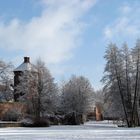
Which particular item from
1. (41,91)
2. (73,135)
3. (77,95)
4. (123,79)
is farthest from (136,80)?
(77,95)

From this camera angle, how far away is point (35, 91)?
82.1 m

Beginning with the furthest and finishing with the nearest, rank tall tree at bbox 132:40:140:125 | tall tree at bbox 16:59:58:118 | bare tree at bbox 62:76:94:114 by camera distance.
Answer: bare tree at bbox 62:76:94:114 < tall tree at bbox 16:59:58:118 < tall tree at bbox 132:40:140:125

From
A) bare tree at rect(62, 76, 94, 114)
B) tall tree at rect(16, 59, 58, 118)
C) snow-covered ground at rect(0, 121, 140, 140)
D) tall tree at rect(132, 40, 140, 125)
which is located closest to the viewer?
snow-covered ground at rect(0, 121, 140, 140)

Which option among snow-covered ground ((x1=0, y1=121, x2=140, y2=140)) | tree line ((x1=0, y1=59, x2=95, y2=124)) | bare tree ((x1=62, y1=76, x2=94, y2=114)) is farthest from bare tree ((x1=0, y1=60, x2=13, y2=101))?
snow-covered ground ((x1=0, y1=121, x2=140, y2=140))

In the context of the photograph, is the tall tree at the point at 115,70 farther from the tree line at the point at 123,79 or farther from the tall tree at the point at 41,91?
the tall tree at the point at 41,91

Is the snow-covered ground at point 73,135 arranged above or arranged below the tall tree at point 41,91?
Result: below

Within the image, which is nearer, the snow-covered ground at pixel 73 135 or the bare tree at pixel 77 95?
the snow-covered ground at pixel 73 135

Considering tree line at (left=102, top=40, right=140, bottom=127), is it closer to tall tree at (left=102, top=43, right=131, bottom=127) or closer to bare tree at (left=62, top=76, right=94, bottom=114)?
tall tree at (left=102, top=43, right=131, bottom=127)

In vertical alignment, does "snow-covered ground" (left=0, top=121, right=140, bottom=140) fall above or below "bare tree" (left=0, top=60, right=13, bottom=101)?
below


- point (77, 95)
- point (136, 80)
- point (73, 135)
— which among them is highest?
point (77, 95)

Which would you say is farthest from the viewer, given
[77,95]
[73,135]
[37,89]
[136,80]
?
[77,95]

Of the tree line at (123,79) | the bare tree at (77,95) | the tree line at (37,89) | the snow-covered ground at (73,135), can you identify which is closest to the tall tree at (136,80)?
the tree line at (123,79)

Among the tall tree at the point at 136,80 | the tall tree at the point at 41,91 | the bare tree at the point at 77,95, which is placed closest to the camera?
the tall tree at the point at 136,80

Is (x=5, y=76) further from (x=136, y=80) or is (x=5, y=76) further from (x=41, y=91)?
(x=136, y=80)
